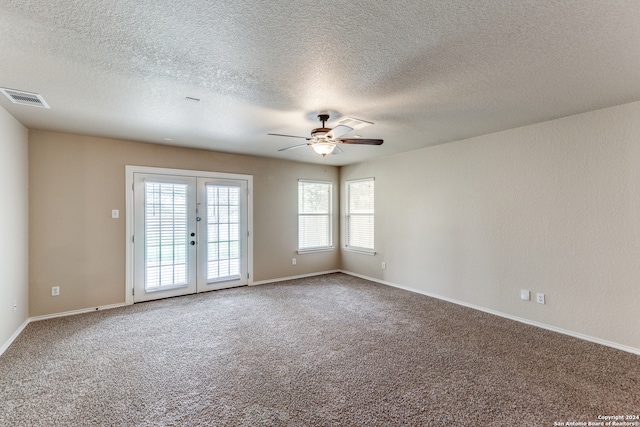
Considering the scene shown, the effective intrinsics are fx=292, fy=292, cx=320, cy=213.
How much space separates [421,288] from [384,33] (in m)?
4.35

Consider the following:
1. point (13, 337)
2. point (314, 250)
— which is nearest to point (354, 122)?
point (314, 250)

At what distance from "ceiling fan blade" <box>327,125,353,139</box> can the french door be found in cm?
293

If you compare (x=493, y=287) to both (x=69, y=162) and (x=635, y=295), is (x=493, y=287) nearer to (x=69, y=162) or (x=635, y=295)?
(x=635, y=295)

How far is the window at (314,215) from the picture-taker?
21.1ft

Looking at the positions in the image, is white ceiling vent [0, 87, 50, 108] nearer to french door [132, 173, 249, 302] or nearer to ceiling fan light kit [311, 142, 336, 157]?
french door [132, 173, 249, 302]

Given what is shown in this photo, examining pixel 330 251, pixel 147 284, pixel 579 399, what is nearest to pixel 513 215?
pixel 579 399

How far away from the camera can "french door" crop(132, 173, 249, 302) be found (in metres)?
4.64


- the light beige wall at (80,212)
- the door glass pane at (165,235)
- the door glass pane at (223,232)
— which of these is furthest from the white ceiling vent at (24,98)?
the door glass pane at (223,232)

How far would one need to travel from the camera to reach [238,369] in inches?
106

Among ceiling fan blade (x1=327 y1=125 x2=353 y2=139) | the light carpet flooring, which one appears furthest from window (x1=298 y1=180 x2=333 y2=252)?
ceiling fan blade (x1=327 y1=125 x2=353 y2=139)

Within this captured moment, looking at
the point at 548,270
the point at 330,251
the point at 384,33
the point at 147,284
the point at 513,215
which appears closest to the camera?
the point at 384,33

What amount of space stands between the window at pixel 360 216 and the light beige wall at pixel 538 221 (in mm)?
847

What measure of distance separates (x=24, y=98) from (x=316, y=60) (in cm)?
290

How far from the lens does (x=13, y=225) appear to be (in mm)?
3340
